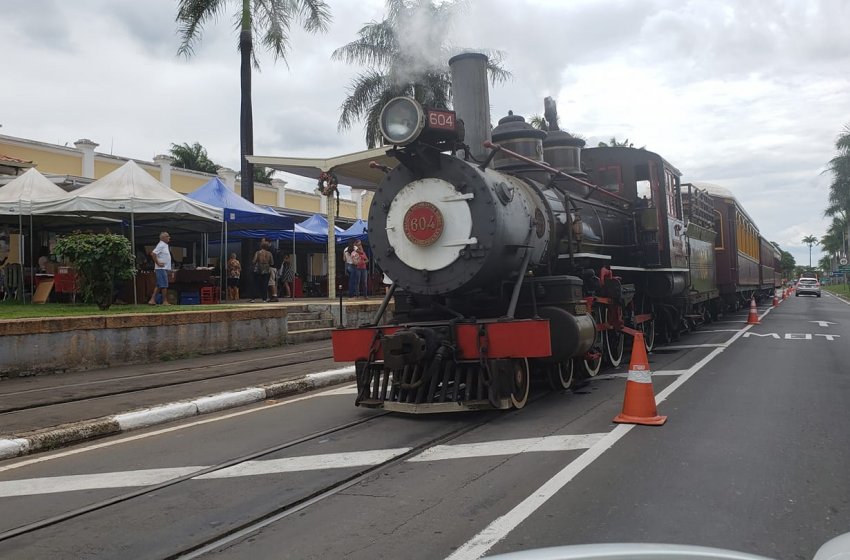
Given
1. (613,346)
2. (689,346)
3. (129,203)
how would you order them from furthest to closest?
(129,203), (689,346), (613,346)

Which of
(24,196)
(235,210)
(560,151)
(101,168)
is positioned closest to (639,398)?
(560,151)

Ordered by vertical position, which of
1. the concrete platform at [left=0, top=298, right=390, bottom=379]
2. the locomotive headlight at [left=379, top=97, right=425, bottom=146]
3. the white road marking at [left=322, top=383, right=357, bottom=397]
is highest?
the locomotive headlight at [left=379, top=97, right=425, bottom=146]

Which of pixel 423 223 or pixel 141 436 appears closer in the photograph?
pixel 141 436

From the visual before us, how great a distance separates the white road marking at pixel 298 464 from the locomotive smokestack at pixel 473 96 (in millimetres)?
3727

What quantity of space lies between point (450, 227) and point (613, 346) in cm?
418

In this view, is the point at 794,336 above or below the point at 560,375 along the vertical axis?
below

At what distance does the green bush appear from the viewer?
35.8ft

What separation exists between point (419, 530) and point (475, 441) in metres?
1.94

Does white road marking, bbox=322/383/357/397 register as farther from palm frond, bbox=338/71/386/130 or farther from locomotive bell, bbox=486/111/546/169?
palm frond, bbox=338/71/386/130

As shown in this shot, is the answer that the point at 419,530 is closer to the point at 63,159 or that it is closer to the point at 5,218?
the point at 5,218

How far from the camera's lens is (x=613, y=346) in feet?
31.6

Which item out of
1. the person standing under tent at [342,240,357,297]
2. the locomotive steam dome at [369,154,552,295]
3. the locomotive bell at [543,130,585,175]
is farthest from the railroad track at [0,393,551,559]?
the person standing under tent at [342,240,357,297]

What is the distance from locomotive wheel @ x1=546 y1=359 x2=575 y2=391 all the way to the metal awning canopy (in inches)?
348

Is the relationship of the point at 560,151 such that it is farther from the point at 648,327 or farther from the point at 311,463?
the point at 311,463
